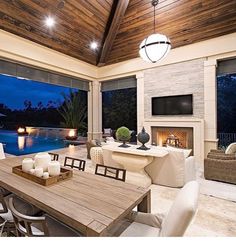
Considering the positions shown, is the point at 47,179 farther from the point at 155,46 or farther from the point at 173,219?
the point at 155,46

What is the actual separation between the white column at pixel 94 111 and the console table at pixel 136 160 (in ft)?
13.9

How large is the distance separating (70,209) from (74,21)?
214 inches

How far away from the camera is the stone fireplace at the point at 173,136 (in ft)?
17.4

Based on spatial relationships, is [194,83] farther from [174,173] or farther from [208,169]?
[174,173]

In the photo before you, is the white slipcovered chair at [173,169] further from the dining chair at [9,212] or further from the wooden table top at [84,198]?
A: the dining chair at [9,212]

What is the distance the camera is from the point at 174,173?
315 centimetres

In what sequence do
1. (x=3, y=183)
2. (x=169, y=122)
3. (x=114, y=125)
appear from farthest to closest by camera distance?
(x=114, y=125), (x=169, y=122), (x=3, y=183)

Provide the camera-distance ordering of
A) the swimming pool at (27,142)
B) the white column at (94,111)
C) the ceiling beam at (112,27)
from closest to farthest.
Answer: the ceiling beam at (112,27) < the white column at (94,111) < the swimming pool at (27,142)

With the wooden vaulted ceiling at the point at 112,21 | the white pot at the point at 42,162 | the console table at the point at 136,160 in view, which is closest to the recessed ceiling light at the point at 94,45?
the wooden vaulted ceiling at the point at 112,21

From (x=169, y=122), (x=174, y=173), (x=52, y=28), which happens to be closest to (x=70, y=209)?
(x=174, y=173)

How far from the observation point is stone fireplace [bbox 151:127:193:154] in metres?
5.30

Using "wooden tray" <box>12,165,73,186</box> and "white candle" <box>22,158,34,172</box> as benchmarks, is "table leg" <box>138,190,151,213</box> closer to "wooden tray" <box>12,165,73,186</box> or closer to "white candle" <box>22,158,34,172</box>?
"wooden tray" <box>12,165,73,186</box>

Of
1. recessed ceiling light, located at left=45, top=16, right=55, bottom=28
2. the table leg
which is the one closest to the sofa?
the table leg

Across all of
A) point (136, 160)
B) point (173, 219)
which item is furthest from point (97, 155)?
point (173, 219)
